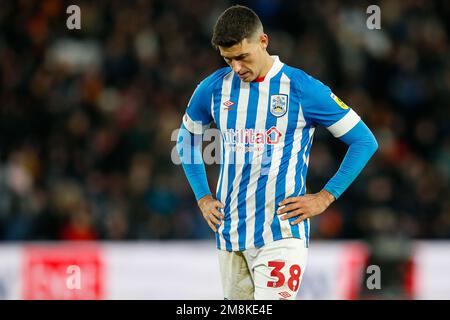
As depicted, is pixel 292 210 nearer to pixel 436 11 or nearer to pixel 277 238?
pixel 277 238

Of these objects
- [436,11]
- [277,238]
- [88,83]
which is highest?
[436,11]

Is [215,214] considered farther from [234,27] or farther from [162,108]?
[162,108]

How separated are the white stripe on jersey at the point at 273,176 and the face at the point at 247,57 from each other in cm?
18

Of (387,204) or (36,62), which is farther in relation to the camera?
(36,62)

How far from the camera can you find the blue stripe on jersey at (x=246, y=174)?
4660 millimetres

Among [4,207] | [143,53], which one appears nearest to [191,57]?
[143,53]

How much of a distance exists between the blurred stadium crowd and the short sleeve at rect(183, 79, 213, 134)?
5.06m

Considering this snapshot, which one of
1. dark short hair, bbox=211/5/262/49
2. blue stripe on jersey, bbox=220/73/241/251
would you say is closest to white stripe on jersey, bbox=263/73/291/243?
blue stripe on jersey, bbox=220/73/241/251

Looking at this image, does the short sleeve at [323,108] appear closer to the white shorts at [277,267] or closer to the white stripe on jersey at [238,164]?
the white stripe on jersey at [238,164]

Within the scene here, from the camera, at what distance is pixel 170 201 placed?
10.2 metres

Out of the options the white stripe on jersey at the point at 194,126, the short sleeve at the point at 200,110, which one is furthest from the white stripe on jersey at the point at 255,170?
the white stripe on jersey at the point at 194,126

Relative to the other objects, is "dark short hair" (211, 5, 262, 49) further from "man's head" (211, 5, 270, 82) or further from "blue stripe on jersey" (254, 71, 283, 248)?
"blue stripe on jersey" (254, 71, 283, 248)
